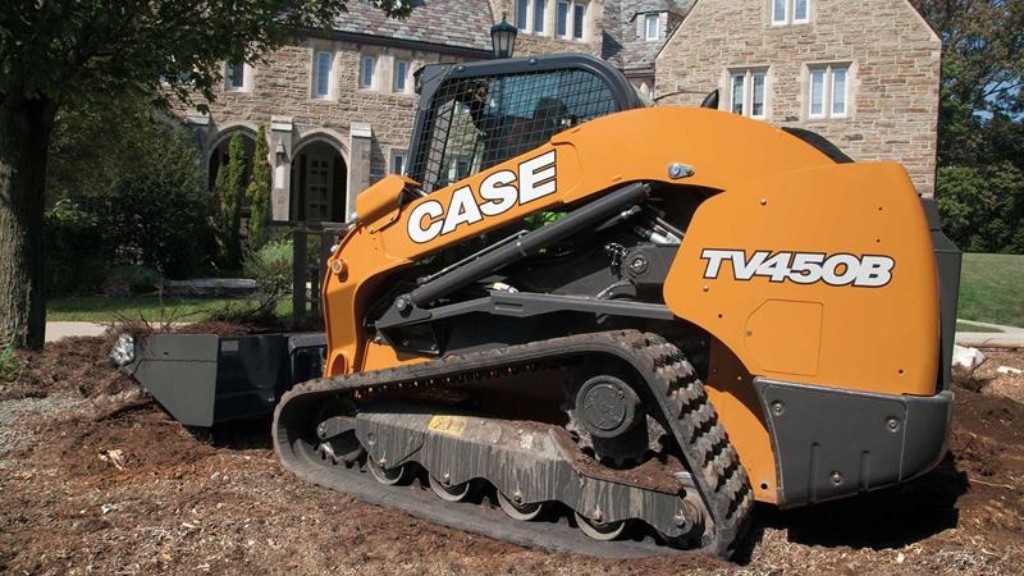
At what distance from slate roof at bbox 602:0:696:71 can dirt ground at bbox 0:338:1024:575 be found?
2773 cm

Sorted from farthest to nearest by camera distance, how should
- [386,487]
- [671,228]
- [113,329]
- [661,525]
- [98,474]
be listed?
[113,329]
[98,474]
[386,487]
[671,228]
[661,525]

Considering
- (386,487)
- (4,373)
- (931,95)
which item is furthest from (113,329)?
(931,95)

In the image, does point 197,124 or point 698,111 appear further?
point 197,124

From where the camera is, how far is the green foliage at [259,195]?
22.3 metres

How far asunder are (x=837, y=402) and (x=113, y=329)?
23.9 feet

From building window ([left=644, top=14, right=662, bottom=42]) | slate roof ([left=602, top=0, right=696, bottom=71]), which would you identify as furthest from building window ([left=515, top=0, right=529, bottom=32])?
building window ([left=644, top=14, right=662, bottom=42])

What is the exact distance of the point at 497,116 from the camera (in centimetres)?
478

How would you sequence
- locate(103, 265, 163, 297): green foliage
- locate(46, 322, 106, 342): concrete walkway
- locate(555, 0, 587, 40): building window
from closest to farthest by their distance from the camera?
locate(46, 322, 106, 342): concrete walkway → locate(103, 265, 163, 297): green foliage → locate(555, 0, 587, 40): building window

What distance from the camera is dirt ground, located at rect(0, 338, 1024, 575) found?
12.0 feet

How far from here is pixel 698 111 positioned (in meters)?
4.00

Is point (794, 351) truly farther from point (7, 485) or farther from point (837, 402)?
point (7, 485)

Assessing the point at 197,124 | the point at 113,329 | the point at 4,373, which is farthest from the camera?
the point at 197,124

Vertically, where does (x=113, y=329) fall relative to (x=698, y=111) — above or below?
below

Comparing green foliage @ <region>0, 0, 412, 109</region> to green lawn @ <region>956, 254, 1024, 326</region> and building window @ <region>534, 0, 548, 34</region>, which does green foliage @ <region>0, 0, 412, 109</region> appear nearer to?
green lawn @ <region>956, 254, 1024, 326</region>
